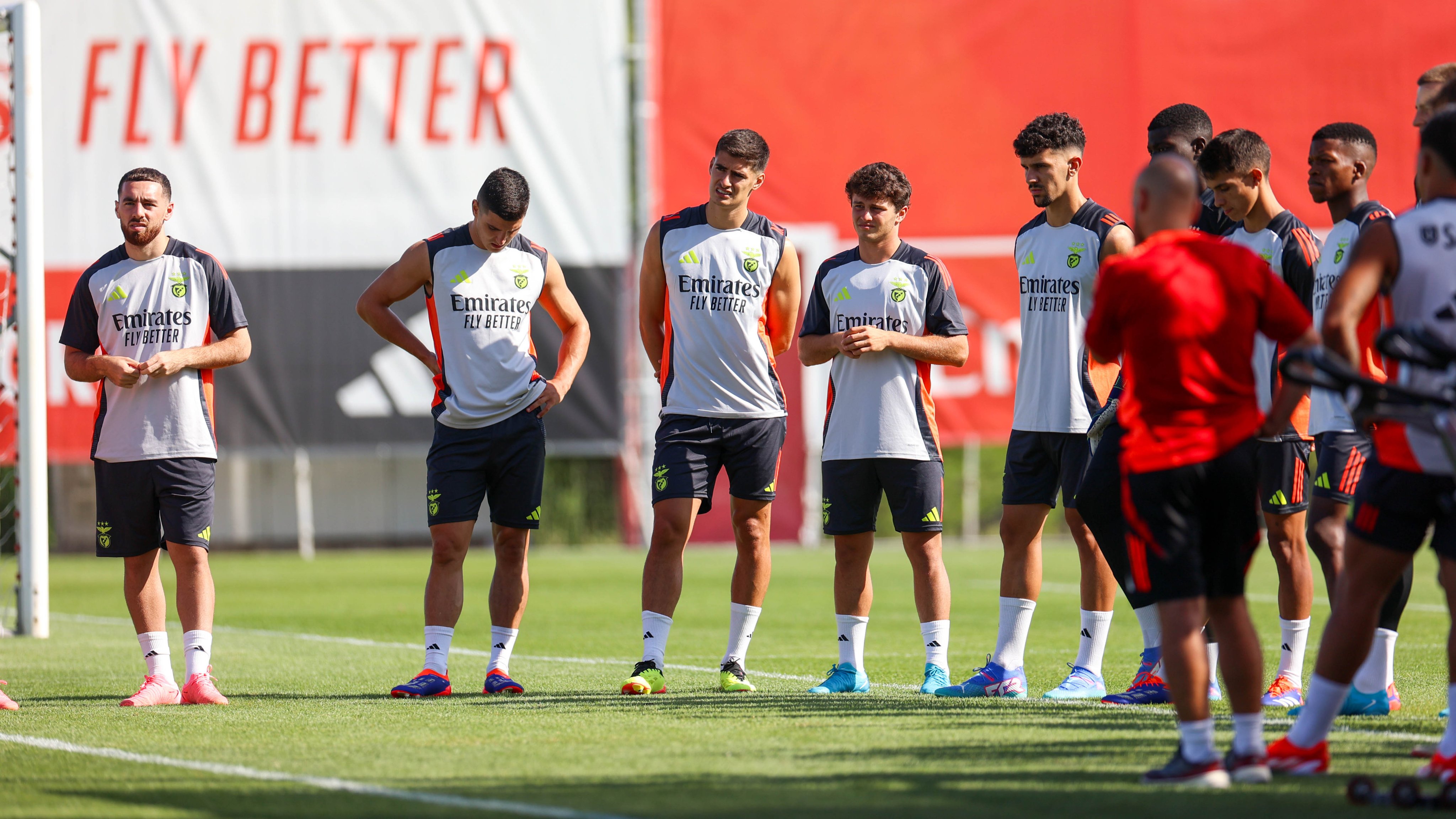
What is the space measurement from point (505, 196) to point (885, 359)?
6.08ft

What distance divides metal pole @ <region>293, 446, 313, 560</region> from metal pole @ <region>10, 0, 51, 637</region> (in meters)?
8.87

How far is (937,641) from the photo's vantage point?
Answer: 277 inches

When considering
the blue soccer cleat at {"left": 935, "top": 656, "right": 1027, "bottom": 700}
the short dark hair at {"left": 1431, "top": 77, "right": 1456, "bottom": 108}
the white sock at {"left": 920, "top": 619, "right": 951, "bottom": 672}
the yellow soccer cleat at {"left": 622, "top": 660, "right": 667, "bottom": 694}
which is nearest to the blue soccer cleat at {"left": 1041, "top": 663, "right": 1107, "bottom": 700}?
the blue soccer cleat at {"left": 935, "top": 656, "right": 1027, "bottom": 700}

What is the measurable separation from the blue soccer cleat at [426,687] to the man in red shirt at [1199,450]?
3.49 metres

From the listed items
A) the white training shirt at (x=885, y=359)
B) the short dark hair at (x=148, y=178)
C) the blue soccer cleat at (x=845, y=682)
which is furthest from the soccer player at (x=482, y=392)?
the blue soccer cleat at (x=845, y=682)

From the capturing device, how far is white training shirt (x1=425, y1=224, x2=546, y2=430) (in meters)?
7.25

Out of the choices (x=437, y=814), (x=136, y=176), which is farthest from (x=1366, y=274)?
(x=136, y=176)

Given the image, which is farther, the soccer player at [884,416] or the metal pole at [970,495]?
the metal pole at [970,495]

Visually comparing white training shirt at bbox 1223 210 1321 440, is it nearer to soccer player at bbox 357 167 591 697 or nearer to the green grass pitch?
the green grass pitch

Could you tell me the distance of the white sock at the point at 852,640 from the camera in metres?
7.05

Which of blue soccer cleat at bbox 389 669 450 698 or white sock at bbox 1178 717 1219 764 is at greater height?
white sock at bbox 1178 717 1219 764

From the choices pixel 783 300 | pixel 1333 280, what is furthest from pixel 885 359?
pixel 1333 280

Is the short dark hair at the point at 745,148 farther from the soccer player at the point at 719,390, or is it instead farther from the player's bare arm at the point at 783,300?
the player's bare arm at the point at 783,300

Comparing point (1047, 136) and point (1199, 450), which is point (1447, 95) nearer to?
point (1199, 450)
